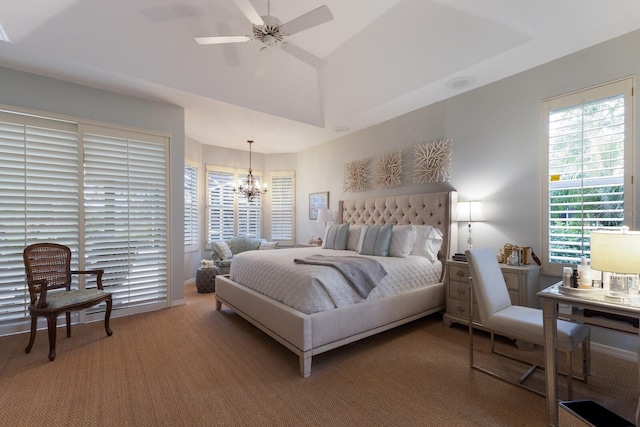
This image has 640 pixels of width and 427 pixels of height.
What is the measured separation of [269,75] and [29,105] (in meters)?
2.74

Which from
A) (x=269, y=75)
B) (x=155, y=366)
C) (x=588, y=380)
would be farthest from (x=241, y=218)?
(x=588, y=380)

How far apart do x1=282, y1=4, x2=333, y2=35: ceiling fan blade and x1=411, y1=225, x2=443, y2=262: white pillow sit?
2.71 m

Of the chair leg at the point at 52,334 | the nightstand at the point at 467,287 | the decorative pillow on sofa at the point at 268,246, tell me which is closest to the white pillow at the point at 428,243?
the nightstand at the point at 467,287

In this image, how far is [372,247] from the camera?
373 cm

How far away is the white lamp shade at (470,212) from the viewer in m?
3.42

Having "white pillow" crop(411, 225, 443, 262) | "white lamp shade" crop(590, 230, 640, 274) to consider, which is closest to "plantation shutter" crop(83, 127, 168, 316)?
"white pillow" crop(411, 225, 443, 262)

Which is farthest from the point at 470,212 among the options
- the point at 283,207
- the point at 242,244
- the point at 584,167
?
the point at 283,207

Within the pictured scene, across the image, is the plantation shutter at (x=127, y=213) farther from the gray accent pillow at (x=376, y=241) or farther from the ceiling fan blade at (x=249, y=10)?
the gray accent pillow at (x=376, y=241)

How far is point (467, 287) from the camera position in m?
3.23

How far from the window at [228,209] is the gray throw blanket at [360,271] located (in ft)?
12.6

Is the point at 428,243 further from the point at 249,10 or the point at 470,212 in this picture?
the point at 249,10

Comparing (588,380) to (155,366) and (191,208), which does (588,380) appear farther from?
(191,208)

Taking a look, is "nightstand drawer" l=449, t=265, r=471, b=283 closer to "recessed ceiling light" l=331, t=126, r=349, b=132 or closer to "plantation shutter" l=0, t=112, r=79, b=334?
"recessed ceiling light" l=331, t=126, r=349, b=132

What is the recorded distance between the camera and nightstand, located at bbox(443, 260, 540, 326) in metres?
2.86
